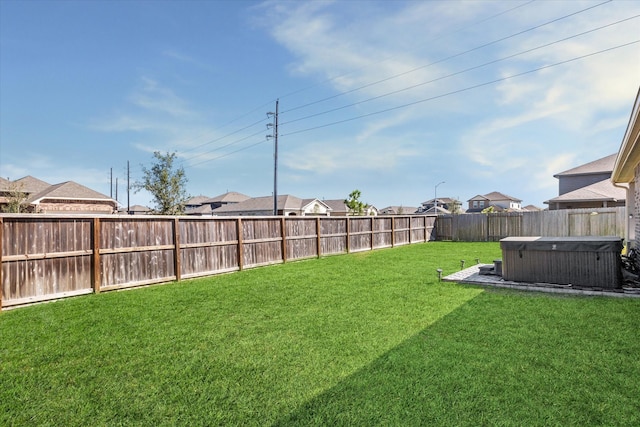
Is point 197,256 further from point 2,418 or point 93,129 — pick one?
point 93,129

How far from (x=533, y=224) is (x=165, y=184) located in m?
25.1

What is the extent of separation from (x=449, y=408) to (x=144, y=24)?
16.7 meters

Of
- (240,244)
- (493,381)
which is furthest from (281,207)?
(493,381)

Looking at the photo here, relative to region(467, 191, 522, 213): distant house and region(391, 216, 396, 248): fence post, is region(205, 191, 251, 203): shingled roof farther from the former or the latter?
region(467, 191, 522, 213): distant house

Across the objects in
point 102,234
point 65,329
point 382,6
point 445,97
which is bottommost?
point 65,329

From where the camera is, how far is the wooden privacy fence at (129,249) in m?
6.18

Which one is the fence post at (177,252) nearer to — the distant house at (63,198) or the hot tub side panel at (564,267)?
the hot tub side panel at (564,267)

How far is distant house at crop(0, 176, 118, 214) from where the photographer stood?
25953mm

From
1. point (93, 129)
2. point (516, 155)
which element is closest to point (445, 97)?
point (516, 155)

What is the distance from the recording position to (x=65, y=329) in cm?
476

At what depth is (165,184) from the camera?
2505 centimetres

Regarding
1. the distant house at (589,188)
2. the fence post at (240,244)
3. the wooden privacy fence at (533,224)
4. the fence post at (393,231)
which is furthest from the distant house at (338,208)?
the fence post at (240,244)

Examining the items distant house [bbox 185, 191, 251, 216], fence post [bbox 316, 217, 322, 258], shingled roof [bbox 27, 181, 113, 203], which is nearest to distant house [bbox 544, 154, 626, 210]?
fence post [bbox 316, 217, 322, 258]

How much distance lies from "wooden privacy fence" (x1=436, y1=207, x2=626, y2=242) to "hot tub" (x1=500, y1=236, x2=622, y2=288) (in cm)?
1252
